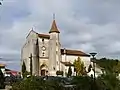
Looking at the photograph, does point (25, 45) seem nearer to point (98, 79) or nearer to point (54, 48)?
point (54, 48)

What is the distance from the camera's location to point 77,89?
15242mm

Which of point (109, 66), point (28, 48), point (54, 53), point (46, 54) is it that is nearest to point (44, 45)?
point (46, 54)

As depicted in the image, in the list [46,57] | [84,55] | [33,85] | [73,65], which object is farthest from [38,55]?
[33,85]

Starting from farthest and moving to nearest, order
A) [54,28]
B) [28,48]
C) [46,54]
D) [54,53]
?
[28,48]
[46,54]
[54,28]
[54,53]

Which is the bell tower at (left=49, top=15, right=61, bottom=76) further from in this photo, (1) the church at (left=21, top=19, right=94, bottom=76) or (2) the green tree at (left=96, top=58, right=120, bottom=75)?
(2) the green tree at (left=96, top=58, right=120, bottom=75)

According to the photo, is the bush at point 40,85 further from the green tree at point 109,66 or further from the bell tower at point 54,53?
the bell tower at point 54,53

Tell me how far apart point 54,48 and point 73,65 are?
31.7 feet

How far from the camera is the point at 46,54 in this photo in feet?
400

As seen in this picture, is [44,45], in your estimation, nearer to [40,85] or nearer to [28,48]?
[28,48]

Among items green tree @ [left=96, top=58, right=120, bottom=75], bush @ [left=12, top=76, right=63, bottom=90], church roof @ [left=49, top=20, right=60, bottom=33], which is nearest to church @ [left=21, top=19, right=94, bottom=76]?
church roof @ [left=49, top=20, right=60, bottom=33]

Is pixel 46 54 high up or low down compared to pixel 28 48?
down

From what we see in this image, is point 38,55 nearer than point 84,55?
Yes

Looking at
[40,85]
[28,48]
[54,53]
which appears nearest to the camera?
[40,85]

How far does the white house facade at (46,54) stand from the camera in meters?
117
